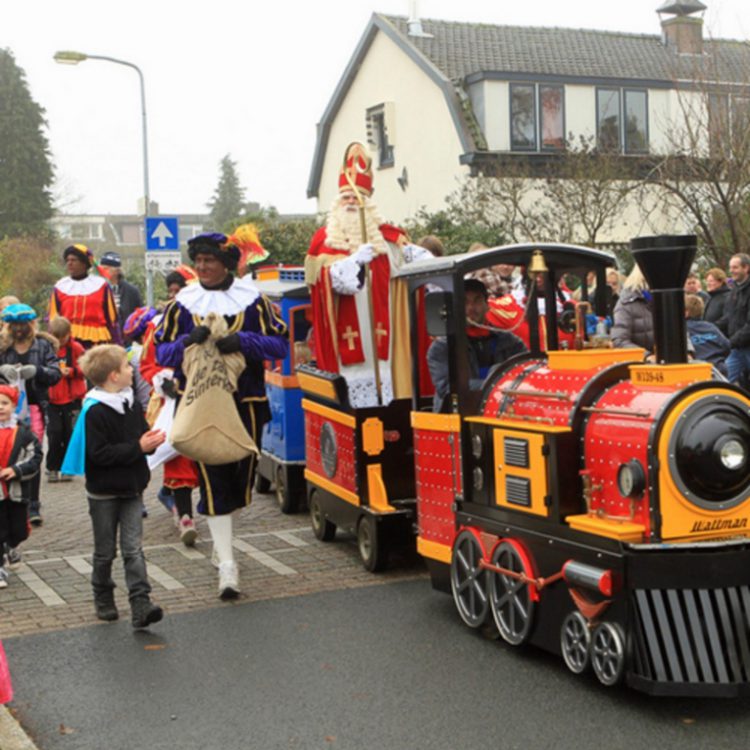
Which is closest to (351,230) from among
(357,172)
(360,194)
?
(360,194)

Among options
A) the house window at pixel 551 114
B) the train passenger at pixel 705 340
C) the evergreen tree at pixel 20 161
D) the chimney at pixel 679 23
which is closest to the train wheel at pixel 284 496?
the train passenger at pixel 705 340

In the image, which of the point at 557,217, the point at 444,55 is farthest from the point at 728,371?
the point at 444,55

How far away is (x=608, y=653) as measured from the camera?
5199 mm

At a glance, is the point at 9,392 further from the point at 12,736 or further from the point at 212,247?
the point at 12,736

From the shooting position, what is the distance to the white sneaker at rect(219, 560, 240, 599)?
24.1ft

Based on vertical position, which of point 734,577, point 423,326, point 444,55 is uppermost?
point 444,55

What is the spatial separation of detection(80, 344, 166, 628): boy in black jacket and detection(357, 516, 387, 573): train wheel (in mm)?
1531

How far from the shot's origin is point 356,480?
7.93 metres

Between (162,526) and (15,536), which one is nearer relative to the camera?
(15,536)

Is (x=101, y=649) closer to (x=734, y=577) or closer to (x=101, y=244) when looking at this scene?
(x=734, y=577)

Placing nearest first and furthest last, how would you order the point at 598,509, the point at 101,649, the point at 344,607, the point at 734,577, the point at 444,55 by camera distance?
the point at 734,577, the point at 598,509, the point at 101,649, the point at 344,607, the point at 444,55

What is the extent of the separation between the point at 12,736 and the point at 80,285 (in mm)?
7981

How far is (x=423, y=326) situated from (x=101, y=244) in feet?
243

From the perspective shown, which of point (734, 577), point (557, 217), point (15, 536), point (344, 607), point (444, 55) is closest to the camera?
point (734, 577)
